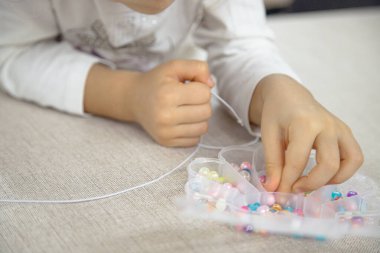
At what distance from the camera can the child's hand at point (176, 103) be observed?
25.9 inches

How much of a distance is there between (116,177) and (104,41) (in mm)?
319

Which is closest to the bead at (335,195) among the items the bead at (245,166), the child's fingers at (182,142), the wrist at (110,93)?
the bead at (245,166)

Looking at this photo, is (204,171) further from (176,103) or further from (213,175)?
(176,103)

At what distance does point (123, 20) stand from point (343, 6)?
1093 millimetres

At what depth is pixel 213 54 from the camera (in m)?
0.85

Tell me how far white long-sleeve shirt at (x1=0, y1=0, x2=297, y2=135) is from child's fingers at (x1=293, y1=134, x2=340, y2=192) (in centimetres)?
19

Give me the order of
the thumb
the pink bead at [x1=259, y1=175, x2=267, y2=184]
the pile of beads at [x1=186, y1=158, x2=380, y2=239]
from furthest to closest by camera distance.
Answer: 1. the thumb
2. the pink bead at [x1=259, y1=175, x2=267, y2=184]
3. the pile of beads at [x1=186, y1=158, x2=380, y2=239]

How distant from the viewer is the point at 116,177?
0.59 meters

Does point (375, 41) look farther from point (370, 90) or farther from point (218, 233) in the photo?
point (218, 233)

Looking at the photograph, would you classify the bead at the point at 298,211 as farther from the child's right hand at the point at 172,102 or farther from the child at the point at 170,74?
the child's right hand at the point at 172,102

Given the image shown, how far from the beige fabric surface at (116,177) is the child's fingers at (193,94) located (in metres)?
0.07

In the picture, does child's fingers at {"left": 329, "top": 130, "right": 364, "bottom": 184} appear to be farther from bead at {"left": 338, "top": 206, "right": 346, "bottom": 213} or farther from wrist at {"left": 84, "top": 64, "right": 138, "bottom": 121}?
wrist at {"left": 84, "top": 64, "right": 138, "bottom": 121}

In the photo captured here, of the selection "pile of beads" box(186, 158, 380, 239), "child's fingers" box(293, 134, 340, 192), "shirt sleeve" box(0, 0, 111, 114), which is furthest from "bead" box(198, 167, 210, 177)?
"shirt sleeve" box(0, 0, 111, 114)

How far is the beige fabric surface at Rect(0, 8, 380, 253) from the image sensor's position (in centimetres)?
49
